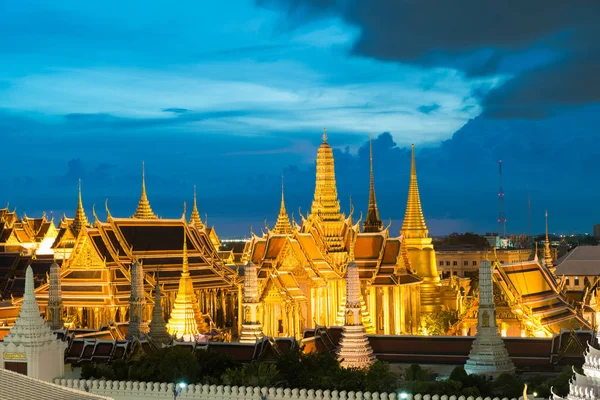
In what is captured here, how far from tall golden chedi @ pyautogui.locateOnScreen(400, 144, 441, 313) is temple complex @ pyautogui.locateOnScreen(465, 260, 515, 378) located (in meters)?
16.1

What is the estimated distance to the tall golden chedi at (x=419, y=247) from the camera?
4444cm

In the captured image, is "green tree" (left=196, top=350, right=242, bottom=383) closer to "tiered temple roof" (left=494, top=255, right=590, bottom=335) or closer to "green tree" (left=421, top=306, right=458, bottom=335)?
"tiered temple roof" (left=494, top=255, right=590, bottom=335)

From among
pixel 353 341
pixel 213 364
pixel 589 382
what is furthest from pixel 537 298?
pixel 589 382

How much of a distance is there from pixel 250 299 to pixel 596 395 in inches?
611

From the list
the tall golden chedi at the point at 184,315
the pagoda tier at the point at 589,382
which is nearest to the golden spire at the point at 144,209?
the tall golden chedi at the point at 184,315

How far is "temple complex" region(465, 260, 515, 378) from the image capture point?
2714cm

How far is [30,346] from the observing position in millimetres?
25828

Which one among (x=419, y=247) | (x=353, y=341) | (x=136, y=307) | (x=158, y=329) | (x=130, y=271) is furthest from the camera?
(x=419, y=247)

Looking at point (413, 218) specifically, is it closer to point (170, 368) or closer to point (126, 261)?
point (126, 261)

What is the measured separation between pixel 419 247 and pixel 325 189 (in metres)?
4.85

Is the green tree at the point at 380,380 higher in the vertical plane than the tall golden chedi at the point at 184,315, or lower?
lower

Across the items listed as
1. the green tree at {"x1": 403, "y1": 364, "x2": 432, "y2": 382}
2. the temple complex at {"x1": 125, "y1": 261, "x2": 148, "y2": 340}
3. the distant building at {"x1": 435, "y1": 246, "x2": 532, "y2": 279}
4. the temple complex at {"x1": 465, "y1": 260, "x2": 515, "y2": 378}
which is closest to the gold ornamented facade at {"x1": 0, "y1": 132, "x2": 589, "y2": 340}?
the temple complex at {"x1": 125, "y1": 261, "x2": 148, "y2": 340}

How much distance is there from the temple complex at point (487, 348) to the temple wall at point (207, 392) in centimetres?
392

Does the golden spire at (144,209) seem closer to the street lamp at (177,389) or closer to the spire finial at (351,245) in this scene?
the spire finial at (351,245)
